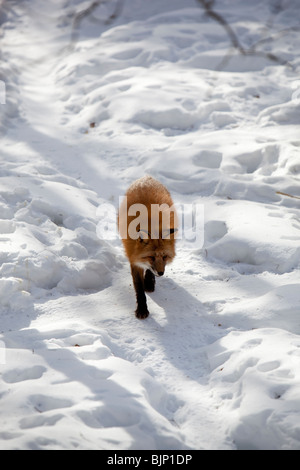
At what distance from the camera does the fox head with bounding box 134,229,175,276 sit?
4.41m

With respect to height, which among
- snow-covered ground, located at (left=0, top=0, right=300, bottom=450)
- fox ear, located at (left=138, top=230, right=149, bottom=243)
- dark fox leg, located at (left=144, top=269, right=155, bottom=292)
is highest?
fox ear, located at (left=138, top=230, right=149, bottom=243)

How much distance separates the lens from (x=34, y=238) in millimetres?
5094

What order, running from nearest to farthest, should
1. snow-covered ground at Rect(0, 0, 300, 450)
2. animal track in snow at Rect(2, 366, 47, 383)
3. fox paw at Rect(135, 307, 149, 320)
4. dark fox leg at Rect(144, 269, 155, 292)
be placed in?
snow-covered ground at Rect(0, 0, 300, 450)
animal track in snow at Rect(2, 366, 47, 383)
fox paw at Rect(135, 307, 149, 320)
dark fox leg at Rect(144, 269, 155, 292)

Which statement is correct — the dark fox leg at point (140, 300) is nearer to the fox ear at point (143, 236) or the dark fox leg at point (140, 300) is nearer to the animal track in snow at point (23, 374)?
the fox ear at point (143, 236)

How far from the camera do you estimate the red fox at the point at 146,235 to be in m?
4.43

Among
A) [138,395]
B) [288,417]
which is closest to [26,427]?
[138,395]

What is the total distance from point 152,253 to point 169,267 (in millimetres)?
843

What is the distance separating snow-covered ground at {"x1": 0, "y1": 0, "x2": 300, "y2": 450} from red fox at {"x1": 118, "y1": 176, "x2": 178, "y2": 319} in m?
0.25

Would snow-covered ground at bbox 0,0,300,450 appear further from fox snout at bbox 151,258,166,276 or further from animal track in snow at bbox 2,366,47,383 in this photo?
fox snout at bbox 151,258,166,276

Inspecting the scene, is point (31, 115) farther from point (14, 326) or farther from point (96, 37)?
point (14, 326)

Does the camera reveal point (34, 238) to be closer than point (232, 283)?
No

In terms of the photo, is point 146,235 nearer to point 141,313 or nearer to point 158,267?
point 158,267

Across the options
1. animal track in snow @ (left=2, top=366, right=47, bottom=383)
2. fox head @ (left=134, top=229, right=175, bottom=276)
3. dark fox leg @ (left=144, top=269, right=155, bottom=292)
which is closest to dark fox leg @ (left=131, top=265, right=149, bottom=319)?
fox head @ (left=134, top=229, right=175, bottom=276)
